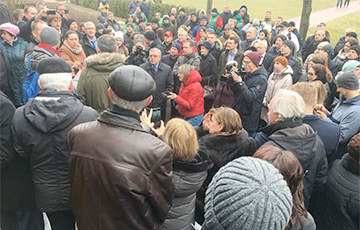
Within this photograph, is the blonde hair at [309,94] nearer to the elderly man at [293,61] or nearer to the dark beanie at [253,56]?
the dark beanie at [253,56]

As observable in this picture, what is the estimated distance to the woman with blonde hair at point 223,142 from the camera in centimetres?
259

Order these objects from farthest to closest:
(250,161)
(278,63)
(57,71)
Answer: (278,63)
(57,71)
(250,161)

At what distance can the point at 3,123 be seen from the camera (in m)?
2.15

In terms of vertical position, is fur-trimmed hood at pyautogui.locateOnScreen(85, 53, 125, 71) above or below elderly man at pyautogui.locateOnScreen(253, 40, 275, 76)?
above

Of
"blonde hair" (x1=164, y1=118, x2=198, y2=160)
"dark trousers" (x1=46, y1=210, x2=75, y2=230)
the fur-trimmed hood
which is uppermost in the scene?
the fur-trimmed hood

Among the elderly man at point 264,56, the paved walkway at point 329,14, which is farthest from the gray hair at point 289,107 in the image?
the paved walkway at point 329,14

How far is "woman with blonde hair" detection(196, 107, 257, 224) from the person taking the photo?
2590mm

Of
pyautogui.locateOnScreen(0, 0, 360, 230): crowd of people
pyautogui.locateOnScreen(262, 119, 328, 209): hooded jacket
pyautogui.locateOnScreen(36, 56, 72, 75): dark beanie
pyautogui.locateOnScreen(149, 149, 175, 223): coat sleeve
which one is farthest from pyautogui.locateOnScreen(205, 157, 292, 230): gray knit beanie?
pyautogui.locateOnScreen(36, 56, 72, 75): dark beanie

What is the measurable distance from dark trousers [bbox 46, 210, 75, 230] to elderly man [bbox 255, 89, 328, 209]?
2.05 metres

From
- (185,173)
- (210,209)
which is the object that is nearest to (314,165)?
Result: (185,173)

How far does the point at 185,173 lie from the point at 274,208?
3.97 ft

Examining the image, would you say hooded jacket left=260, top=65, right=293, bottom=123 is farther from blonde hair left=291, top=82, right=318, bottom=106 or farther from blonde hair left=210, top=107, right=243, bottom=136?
blonde hair left=210, top=107, right=243, bottom=136

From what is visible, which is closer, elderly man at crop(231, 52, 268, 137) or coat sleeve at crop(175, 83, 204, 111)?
elderly man at crop(231, 52, 268, 137)

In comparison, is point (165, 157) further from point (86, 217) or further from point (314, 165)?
point (314, 165)
